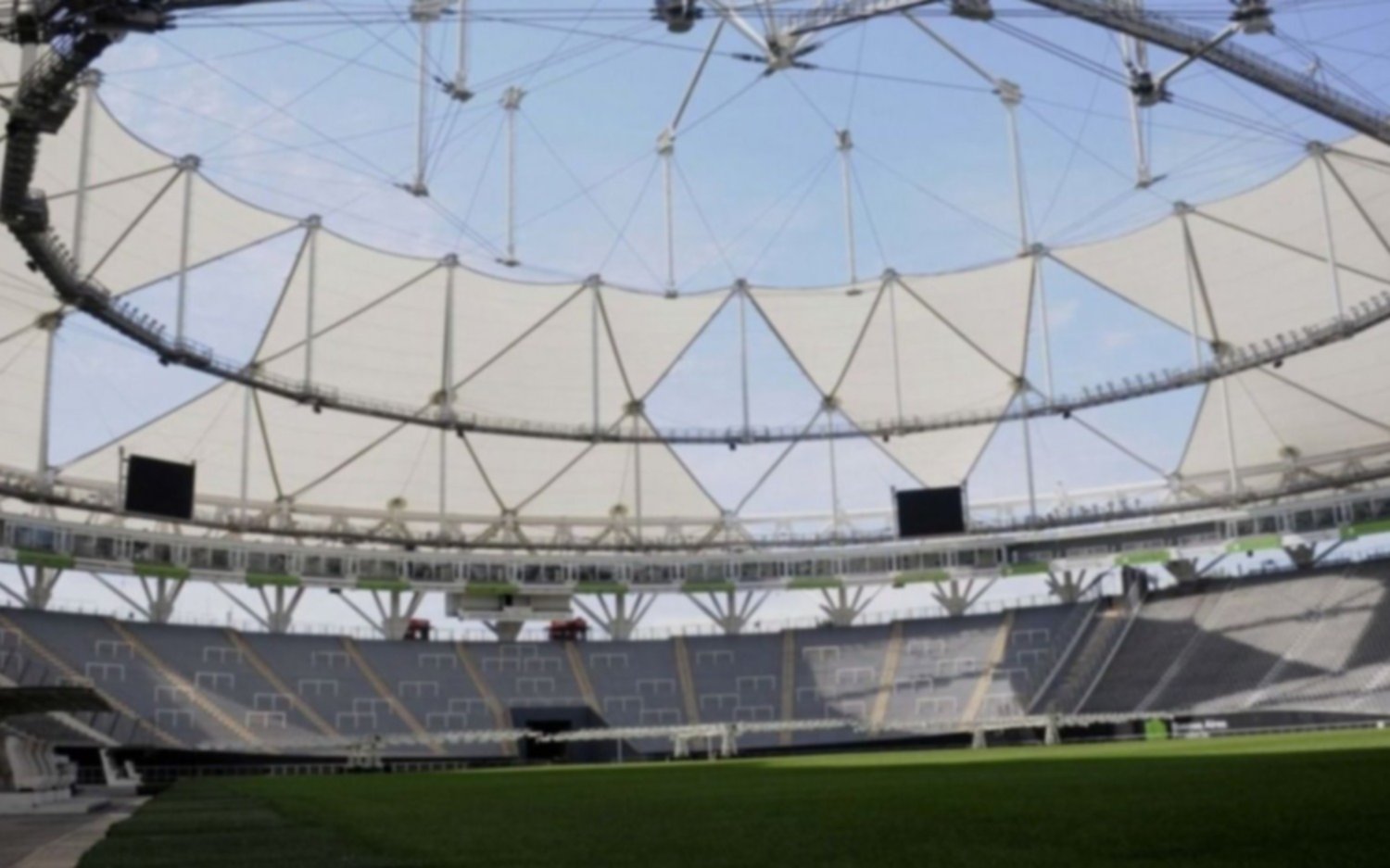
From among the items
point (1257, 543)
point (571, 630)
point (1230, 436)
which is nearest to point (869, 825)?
point (1230, 436)

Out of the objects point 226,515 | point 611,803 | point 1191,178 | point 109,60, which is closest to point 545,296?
point 226,515

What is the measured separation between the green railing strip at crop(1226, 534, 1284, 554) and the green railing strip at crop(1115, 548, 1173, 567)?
3.01 meters

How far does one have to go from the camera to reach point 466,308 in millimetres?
62750

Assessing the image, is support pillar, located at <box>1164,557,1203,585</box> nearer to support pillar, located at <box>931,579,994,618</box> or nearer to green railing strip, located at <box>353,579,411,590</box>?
support pillar, located at <box>931,579,994,618</box>

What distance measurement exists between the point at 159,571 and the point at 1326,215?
166 feet

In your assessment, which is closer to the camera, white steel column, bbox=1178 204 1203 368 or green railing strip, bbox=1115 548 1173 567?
white steel column, bbox=1178 204 1203 368

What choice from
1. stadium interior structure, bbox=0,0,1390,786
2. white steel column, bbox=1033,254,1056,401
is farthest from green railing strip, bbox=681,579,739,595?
white steel column, bbox=1033,254,1056,401

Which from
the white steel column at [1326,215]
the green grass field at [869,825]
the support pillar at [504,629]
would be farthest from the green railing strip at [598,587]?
the green grass field at [869,825]

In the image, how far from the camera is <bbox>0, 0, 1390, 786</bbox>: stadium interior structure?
180 feet

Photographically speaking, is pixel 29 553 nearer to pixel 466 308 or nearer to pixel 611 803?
pixel 466 308

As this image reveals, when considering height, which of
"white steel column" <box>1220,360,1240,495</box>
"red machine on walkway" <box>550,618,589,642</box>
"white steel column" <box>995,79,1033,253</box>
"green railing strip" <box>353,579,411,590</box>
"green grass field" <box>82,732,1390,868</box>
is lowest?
"green grass field" <box>82,732,1390,868</box>

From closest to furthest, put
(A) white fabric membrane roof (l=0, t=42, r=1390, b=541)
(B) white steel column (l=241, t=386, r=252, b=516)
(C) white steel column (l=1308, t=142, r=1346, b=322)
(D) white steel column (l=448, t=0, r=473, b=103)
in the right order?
(D) white steel column (l=448, t=0, r=473, b=103) → (C) white steel column (l=1308, t=142, r=1346, b=322) → (A) white fabric membrane roof (l=0, t=42, r=1390, b=541) → (B) white steel column (l=241, t=386, r=252, b=516)

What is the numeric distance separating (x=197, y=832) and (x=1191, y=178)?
171ft

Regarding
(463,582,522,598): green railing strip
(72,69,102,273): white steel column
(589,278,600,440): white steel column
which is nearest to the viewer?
(72,69,102,273): white steel column
